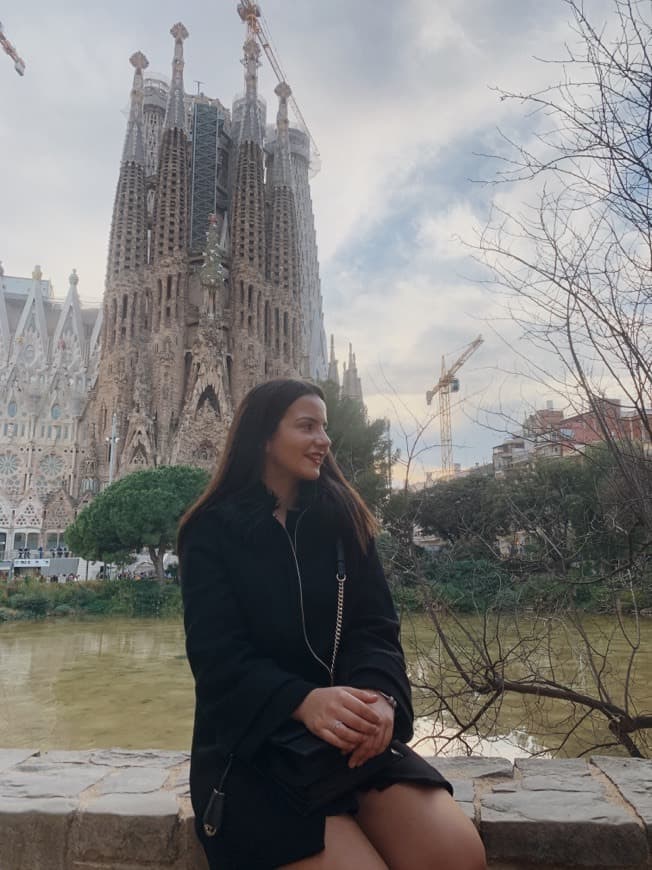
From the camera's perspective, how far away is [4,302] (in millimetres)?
49375

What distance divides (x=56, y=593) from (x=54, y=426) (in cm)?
2593

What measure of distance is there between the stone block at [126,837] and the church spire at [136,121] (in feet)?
127

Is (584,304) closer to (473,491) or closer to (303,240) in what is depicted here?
(473,491)

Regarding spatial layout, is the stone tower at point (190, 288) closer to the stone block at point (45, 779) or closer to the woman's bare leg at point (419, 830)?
the stone block at point (45, 779)

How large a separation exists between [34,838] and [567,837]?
1.42 m

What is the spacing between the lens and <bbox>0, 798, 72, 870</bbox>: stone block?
1730mm

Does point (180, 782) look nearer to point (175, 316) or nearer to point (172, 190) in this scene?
point (175, 316)

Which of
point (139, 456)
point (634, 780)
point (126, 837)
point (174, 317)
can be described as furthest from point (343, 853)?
point (174, 317)

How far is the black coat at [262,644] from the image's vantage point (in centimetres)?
136

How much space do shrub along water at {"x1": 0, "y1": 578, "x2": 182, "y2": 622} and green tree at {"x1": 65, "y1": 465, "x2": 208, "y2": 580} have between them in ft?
3.94

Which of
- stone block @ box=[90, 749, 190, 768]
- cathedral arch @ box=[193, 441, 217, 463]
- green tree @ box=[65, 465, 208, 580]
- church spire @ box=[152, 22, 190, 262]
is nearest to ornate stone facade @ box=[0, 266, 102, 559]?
cathedral arch @ box=[193, 441, 217, 463]

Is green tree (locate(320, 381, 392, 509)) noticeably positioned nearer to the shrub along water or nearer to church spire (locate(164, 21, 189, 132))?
the shrub along water

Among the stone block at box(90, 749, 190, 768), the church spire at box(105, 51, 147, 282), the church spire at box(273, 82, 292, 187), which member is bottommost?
the stone block at box(90, 749, 190, 768)

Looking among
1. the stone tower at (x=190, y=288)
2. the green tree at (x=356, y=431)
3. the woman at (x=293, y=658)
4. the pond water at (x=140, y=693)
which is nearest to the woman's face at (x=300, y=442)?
the woman at (x=293, y=658)
